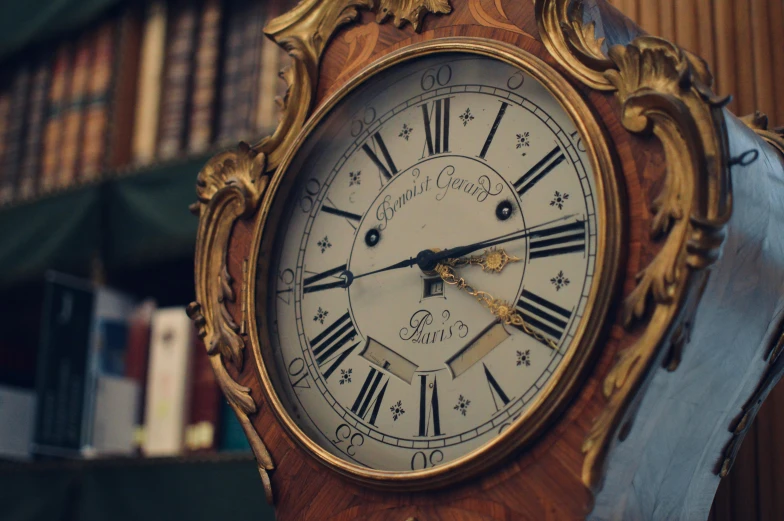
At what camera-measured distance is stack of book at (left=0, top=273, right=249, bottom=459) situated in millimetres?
2248

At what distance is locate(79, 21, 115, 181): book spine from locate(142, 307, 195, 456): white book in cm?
50

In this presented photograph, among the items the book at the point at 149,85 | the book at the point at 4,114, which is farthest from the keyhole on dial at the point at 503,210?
the book at the point at 4,114

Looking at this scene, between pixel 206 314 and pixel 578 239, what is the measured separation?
48 cm

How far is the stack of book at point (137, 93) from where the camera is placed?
94.3 inches

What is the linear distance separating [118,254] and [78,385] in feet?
1.11

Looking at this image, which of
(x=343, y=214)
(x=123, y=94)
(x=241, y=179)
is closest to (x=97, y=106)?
(x=123, y=94)

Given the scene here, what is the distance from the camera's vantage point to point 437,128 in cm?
105

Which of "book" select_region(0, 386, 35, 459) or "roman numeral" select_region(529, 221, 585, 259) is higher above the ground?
"roman numeral" select_region(529, 221, 585, 259)

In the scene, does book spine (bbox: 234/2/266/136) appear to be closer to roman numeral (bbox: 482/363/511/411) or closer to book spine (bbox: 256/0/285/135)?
book spine (bbox: 256/0/285/135)

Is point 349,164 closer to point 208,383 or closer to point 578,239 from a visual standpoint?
point 578,239

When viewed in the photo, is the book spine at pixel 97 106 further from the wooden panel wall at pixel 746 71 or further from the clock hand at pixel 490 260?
the clock hand at pixel 490 260

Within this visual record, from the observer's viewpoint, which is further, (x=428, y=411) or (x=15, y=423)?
(x=15, y=423)

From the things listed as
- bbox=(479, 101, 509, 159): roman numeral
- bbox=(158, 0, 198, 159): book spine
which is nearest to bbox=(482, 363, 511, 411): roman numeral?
bbox=(479, 101, 509, 159): roman numeral

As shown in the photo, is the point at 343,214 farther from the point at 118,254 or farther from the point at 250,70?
the point at 118,254
